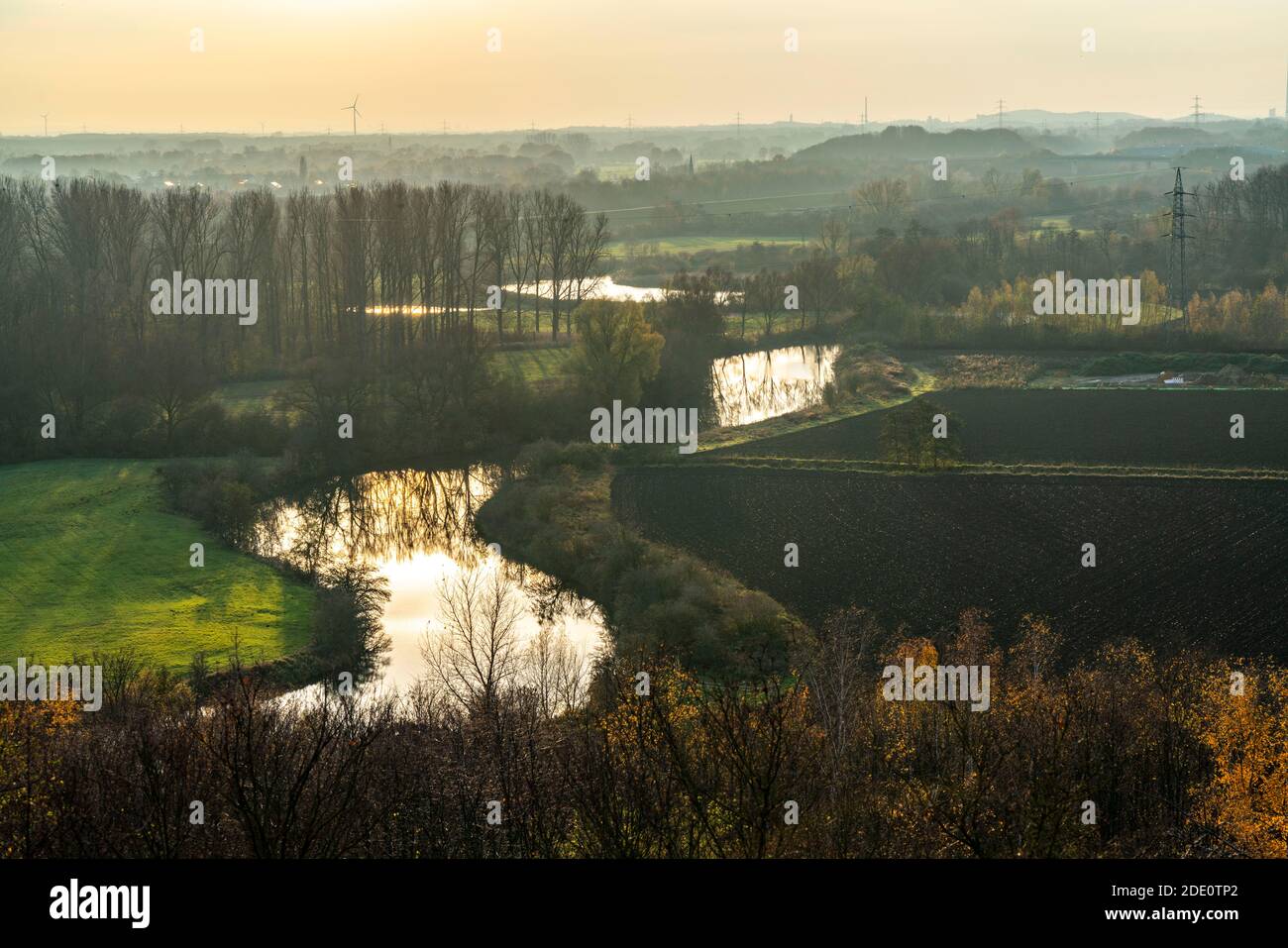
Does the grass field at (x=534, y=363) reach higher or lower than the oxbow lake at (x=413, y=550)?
higher

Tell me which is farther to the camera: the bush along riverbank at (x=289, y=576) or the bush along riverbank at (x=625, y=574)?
the bush along riverbank at (x=289, y=576)

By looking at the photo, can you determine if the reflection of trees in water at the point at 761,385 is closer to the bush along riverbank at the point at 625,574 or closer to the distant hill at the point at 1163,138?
the bush along riverbank at the point at 625,574

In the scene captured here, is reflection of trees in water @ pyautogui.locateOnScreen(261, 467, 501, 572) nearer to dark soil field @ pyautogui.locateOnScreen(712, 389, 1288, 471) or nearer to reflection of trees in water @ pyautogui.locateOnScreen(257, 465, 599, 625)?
reflection of trees in water @ pyautogui.locateOnScreen(257, 465, 599, 625)

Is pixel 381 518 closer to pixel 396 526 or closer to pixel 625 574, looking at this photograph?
pixel 396 526

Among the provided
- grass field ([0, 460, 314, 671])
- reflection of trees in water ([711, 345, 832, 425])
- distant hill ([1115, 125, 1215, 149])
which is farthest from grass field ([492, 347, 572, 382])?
distant hill ([1115, 125, 1215, 149])

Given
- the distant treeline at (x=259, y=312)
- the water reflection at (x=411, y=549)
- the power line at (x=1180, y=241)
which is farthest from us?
the power line at (x=1180, y=241)

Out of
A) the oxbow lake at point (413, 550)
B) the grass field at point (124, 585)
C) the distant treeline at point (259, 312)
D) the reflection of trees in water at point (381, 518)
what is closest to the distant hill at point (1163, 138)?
the distant treeline at point (259, 312)
